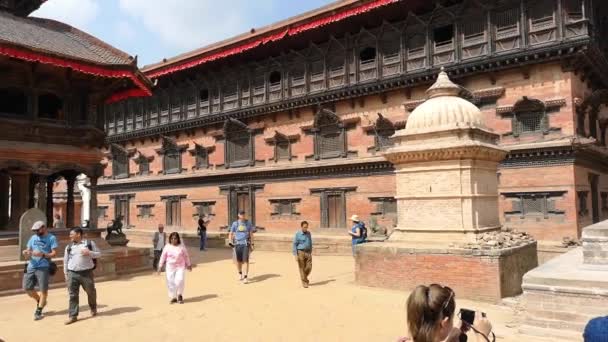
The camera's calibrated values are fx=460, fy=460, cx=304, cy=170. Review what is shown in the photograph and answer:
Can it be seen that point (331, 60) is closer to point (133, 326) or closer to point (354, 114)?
point (354, 114)

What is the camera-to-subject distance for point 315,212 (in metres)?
21.8

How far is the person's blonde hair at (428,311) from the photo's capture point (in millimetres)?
2639

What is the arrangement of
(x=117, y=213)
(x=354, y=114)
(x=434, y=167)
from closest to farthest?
(x=434, y=167) → (x=354, y=114) → (x=117, y=213)

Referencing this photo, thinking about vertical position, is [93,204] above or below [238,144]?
below

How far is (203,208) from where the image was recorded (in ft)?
87.2

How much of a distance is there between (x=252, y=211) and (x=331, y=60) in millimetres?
8758

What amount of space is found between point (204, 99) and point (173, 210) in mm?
7116

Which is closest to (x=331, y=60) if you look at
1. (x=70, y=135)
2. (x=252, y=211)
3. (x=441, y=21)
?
(x=441, y=21)

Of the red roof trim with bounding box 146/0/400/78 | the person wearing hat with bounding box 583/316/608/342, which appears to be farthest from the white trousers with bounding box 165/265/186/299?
the red roof trim with bounding box 146/0/400/78

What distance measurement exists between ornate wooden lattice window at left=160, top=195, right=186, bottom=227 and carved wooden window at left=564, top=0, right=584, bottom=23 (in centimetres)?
2140

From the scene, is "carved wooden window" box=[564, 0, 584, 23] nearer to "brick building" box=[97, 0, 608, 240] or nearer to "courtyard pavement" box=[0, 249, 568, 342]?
"brick building" box=[97, 0, 608, 240]

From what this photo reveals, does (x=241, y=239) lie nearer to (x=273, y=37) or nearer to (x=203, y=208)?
(x=273, y=37)

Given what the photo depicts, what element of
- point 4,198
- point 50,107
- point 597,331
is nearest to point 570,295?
point 597,331

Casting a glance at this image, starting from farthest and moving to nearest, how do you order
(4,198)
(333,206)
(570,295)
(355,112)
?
(333,206) < (355,112) < (4,198) < (570,295)
